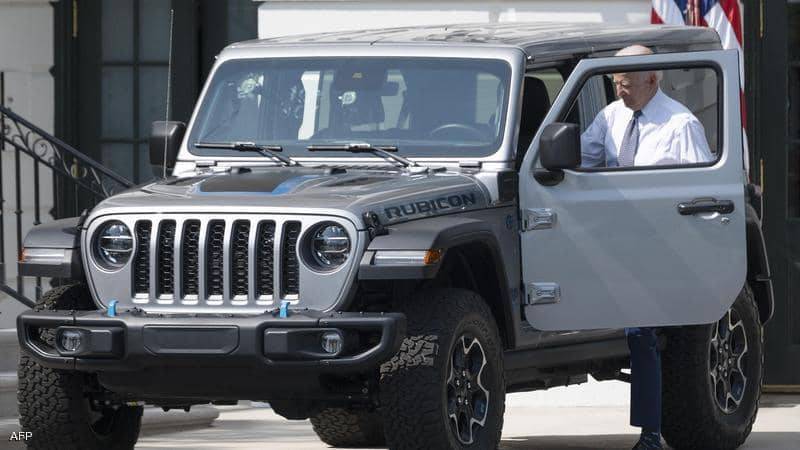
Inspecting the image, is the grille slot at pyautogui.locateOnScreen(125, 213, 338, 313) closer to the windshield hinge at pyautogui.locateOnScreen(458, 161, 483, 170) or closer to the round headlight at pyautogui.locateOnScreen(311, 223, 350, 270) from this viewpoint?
the round headlight at pyautogui.locateOnScreen(311, 223, 350, 270)

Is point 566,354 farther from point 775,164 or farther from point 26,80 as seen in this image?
point 26,80

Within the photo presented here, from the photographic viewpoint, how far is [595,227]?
7.81 meters

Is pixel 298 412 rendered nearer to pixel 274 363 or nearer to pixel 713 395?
pixel 274 363

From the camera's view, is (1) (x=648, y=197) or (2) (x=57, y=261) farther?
(1) (x=648, y=197)

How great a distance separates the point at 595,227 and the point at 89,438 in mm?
2228

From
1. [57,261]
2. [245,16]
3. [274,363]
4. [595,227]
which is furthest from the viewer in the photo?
[245,16]

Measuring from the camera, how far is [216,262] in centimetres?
696

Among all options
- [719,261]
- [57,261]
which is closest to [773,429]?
[719,261]

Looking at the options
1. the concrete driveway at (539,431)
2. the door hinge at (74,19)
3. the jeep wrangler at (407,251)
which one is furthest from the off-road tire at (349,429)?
the door hinge at (74,19)

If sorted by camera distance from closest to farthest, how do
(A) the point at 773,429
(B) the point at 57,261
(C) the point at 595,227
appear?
(B) the point at 57,261 → (C) the point at 595,227 → (A) the point at 773,429

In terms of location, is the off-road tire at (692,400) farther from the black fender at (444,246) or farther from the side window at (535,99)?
the black fender at (444,246)

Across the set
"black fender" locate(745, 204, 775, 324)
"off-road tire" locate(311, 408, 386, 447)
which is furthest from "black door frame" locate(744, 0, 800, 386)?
"off-road tire" locate(311, 408, 386, 447)

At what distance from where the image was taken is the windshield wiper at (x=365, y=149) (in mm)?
7734

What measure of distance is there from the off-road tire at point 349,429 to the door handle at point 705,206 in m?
2.23
